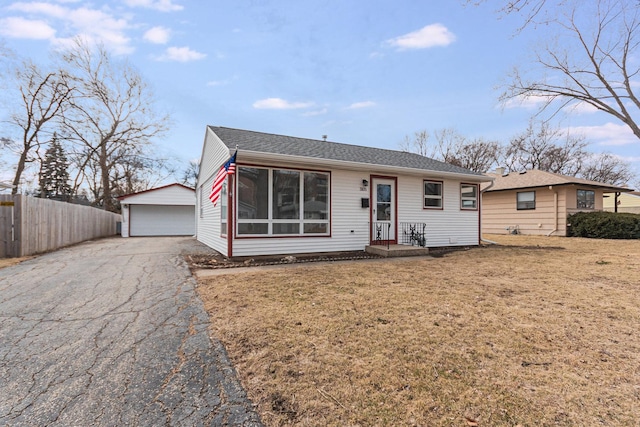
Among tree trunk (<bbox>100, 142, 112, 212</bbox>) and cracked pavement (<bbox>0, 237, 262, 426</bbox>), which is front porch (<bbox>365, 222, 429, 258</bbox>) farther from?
tree trunk (<bbox>100, 142, 112, 212</bbox>)


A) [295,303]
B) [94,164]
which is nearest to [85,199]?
[94,164]

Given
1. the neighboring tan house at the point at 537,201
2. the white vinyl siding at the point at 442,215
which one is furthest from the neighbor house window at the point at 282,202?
the neighboring tan house at the point at 537,201

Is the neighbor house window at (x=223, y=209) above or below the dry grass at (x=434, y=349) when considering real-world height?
above

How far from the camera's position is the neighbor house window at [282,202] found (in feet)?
25.4

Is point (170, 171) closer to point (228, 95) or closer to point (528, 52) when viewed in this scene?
point (228, 95)

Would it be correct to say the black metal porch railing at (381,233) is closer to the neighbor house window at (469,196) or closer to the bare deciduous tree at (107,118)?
the neighbor house window at (469,196)

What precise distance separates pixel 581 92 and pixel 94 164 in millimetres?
33112

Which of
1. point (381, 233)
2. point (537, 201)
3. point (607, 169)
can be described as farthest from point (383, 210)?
point (607, 169)

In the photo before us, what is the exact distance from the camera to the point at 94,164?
82.2ft

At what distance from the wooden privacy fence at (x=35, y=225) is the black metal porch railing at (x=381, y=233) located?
10.2 meters

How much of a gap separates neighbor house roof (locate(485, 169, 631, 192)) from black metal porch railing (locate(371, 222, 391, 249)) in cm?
856

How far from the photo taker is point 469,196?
37.1 feet

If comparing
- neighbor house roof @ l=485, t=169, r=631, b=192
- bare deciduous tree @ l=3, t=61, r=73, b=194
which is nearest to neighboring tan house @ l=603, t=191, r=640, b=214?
neighbor house roof @ l=485, t=169, r=631, b=192

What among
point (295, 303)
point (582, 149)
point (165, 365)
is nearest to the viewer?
point (165, 365)
